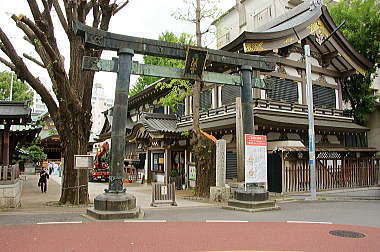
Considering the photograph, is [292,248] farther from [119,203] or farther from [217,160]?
[217,160]

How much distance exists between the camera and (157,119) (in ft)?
71.7

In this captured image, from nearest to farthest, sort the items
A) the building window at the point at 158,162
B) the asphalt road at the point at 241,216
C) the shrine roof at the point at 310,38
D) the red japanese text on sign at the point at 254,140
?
the asphalt road at the point at 241,216, the red japanese text on sign at the point at 254,140, the shrine roof at the point at 310,38, the building window at the point at 158,162

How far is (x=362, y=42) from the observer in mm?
21859

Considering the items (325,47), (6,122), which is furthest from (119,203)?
(325,47)

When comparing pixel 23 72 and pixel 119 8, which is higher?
pixel 119 8

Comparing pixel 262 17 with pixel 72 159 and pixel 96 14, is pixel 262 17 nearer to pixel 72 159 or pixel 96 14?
pixel 96 14

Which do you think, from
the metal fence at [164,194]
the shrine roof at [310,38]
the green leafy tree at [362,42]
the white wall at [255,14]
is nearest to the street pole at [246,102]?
the metal fence at [164,194]

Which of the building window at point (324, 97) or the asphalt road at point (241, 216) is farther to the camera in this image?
the building window at point (324, 97)

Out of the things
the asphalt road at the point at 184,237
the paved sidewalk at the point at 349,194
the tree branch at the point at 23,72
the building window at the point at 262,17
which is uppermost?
the building window at the point at 262,17

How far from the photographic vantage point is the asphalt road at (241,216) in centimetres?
932

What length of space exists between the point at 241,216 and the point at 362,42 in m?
18.3

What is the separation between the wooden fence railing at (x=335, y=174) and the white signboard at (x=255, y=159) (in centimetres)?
454

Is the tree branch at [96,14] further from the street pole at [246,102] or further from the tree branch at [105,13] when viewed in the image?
the street pole at [246,102]

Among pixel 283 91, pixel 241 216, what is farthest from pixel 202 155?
pixel 283 91
